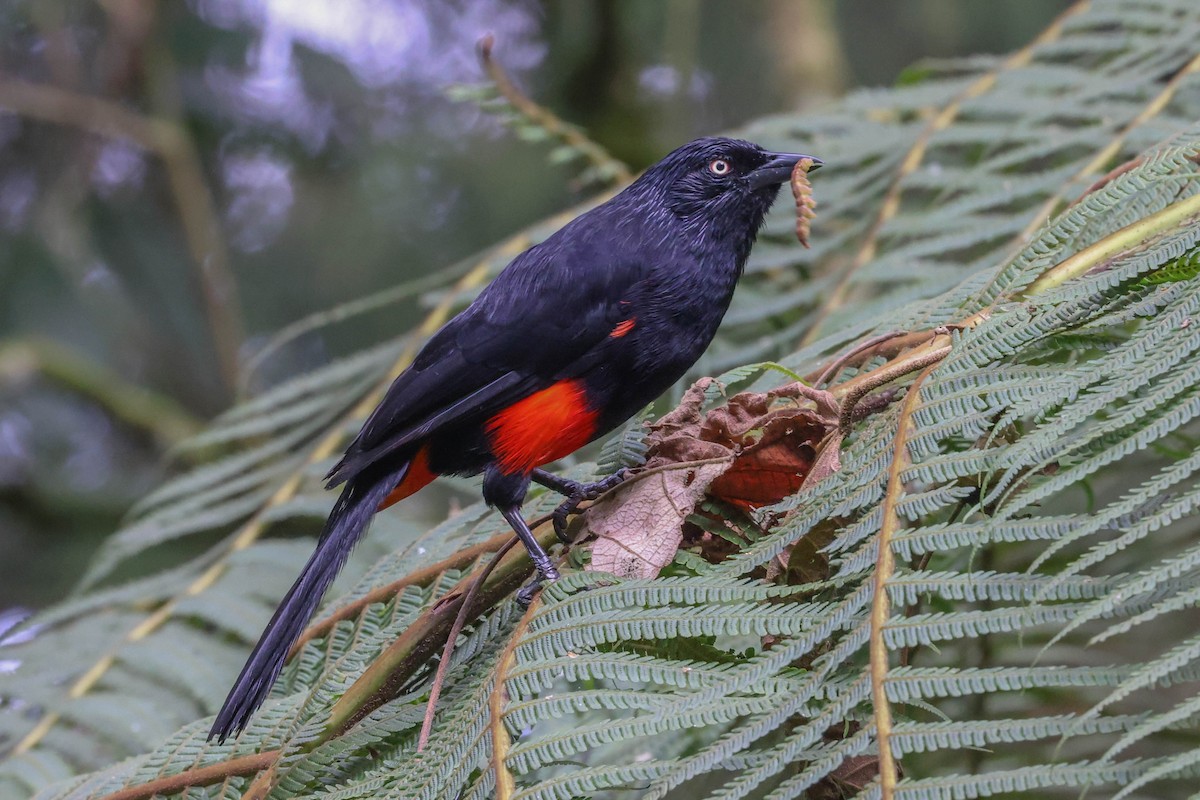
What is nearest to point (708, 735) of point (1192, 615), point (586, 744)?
point (586, 744)

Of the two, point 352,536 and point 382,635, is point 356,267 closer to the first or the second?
point 352,536

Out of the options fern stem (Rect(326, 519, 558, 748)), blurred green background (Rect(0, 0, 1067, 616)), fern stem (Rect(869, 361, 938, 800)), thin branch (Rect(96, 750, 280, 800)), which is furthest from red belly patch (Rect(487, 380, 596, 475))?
blurred green background (Rect(0, 0, 1067, 616))

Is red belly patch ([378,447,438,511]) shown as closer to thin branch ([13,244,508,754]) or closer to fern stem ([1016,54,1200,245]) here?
thin branch ([13,244,508,754])

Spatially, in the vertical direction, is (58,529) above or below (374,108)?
below

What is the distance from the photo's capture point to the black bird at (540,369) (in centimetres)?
261

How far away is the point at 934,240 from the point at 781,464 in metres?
1.71

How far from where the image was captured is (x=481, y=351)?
2.70 meters

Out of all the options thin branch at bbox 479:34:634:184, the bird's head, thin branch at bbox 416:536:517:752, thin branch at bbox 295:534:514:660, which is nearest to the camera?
thin branch at bbox 416:536:517:752

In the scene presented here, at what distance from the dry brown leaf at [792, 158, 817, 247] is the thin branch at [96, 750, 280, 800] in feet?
5.16

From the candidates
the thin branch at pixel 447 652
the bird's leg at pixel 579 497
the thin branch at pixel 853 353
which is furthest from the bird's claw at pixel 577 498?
the thin branch at pixel 853 353

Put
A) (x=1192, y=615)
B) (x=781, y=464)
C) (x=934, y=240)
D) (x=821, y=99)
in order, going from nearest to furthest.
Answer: (x=781, y=464) → (x=934, y=240) → (x=1192, y=615) → (x=821, y=99)

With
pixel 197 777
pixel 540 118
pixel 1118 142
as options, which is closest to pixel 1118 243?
pixel 1118 142

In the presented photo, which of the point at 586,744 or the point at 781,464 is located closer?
the point at 586,744

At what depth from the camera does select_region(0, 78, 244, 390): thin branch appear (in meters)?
6.07
